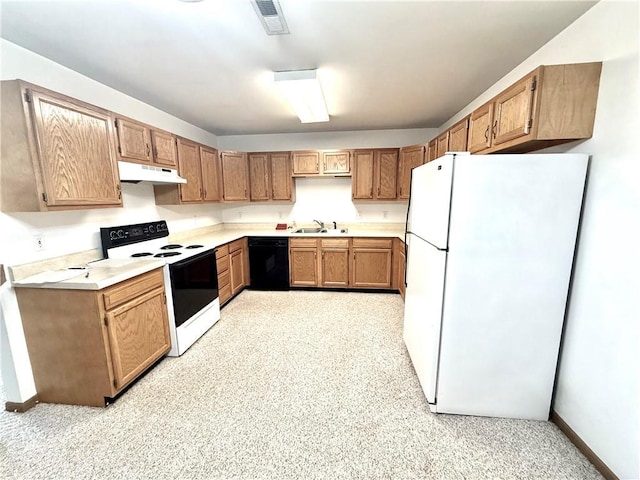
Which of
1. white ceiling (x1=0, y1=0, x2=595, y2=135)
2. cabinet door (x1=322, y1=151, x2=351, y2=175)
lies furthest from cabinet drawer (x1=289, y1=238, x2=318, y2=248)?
white ceiling (x1=0, y1=0, x2=595, y2=135)

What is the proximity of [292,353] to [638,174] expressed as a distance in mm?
2655

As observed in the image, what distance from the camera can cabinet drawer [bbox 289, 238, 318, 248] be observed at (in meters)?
4.11

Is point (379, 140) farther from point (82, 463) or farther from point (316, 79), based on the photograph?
point (82, 463)

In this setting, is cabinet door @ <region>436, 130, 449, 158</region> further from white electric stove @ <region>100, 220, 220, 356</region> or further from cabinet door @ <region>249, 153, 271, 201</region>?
white electric stove @ <region>100, 220, 220, 356</region>

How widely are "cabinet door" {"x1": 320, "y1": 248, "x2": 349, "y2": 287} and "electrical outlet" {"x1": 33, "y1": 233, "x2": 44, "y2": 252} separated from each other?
306 cm

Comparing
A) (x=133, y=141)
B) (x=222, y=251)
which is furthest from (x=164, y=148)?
(x=222, y=251)

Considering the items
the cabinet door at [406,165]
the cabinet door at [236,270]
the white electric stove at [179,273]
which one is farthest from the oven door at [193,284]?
the cabinet door at [406,165]

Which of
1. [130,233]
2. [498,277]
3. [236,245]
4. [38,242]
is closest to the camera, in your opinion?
[498,277]

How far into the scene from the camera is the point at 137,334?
6.83 feet

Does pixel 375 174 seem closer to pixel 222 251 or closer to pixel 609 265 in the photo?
pixel 222 251

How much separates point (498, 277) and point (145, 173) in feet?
10.1

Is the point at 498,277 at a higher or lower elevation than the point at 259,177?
lower

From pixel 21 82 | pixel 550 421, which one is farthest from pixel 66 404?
pixel 550 421

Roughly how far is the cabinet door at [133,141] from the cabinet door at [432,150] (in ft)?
10.9
